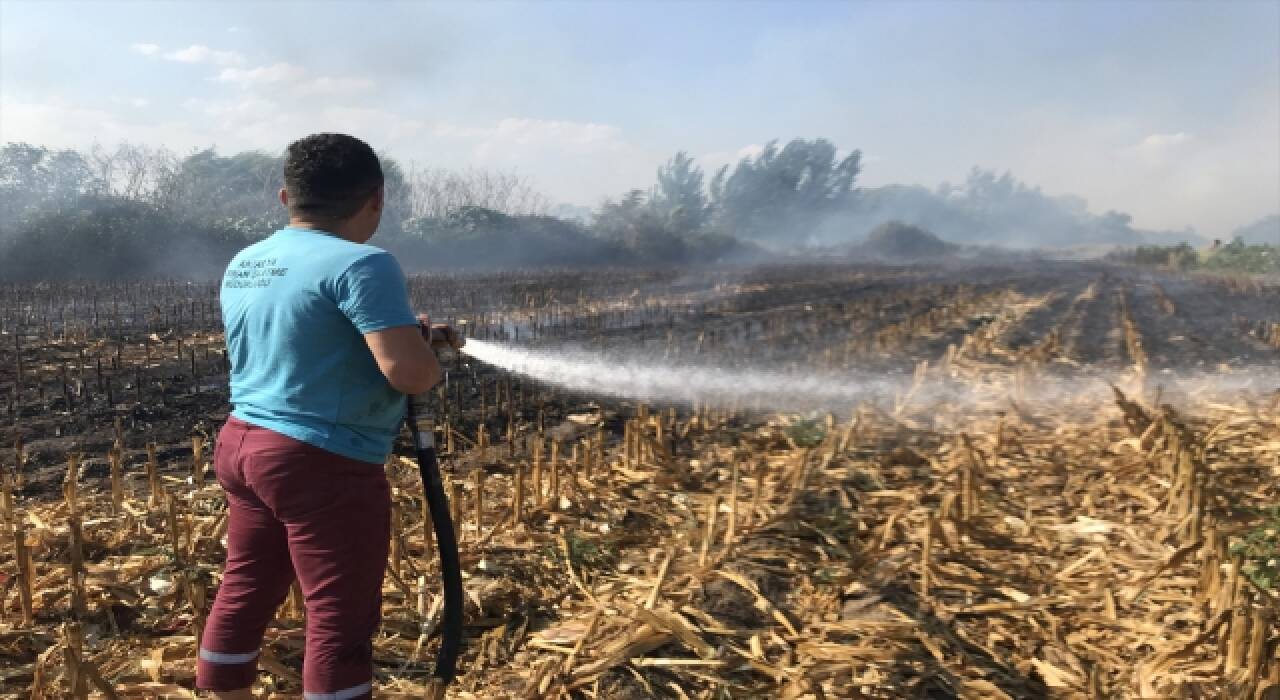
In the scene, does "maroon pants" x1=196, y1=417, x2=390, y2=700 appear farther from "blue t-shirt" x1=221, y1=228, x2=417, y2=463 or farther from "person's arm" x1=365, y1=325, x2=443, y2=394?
"person's arm" x1=365, y1=325, x2=443, y2=394

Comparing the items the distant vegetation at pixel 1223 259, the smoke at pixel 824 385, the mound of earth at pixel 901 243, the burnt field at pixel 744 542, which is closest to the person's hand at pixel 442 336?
the burnt field at pixel 744 542

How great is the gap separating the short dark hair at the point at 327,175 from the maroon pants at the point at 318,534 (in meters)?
0.65

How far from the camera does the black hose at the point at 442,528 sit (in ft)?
8.29

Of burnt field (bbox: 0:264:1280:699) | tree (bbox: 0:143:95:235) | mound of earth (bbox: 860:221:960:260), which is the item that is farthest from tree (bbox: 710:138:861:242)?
burnt field (bbox: 0:264:1280:699)

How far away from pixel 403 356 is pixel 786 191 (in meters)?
90.2

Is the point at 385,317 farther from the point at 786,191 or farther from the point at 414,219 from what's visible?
the point at 786,191

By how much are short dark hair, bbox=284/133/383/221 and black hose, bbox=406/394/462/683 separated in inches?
27.8

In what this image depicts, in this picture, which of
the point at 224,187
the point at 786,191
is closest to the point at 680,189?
the point at 786,191

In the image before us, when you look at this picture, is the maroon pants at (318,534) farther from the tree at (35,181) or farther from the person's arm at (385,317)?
the tree at (35,181)

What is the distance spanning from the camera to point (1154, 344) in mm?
12305

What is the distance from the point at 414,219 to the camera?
4328 cm

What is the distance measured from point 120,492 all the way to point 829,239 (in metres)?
98.8

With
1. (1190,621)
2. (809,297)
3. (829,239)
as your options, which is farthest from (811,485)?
(829,239)

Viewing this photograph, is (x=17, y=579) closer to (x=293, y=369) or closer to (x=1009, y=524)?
(x=293, y=369)
